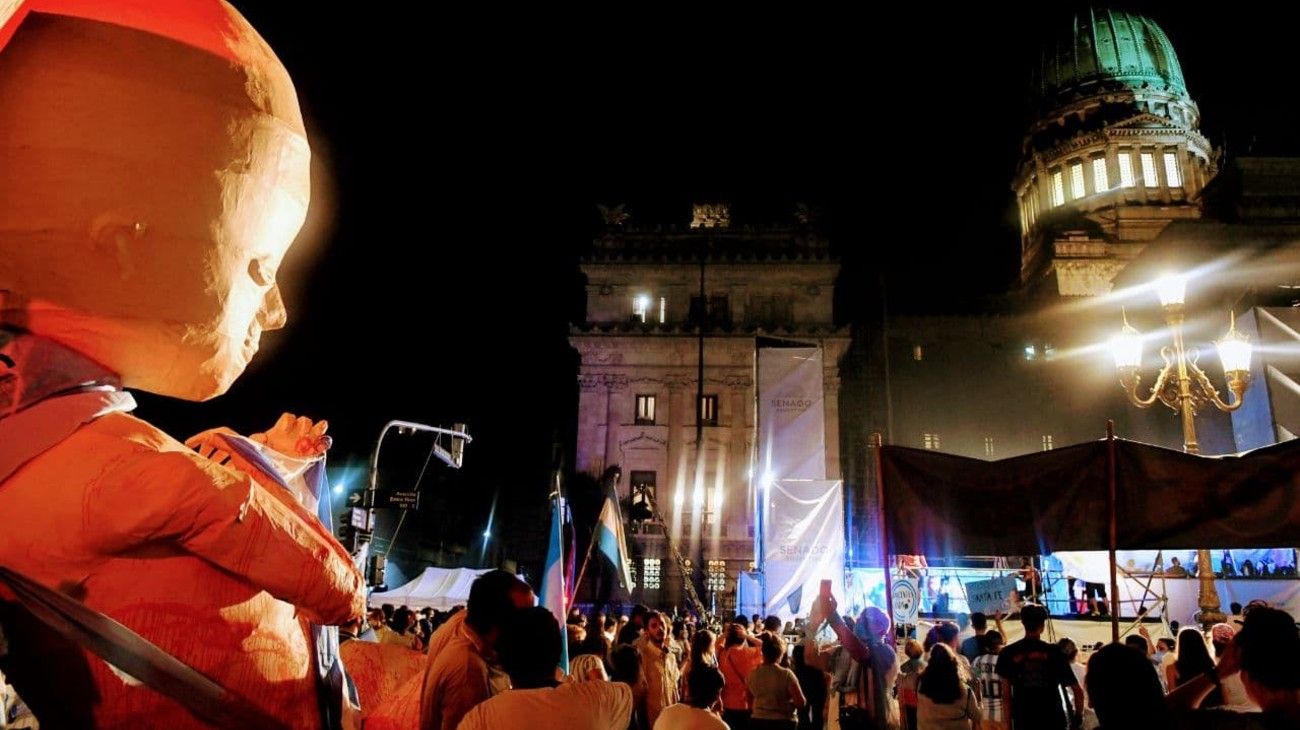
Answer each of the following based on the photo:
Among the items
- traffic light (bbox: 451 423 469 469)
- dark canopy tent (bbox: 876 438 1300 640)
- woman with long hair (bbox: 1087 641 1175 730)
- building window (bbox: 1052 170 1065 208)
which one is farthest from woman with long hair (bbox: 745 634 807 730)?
building window (bbox: 1052 170 1065 208)

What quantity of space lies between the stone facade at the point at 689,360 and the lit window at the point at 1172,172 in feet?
96.9

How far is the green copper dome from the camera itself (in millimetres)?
57438

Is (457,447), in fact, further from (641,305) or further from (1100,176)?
(1100,176)

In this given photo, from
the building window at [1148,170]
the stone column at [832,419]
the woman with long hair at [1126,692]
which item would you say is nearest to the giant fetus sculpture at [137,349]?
the woman with long hair at [1126,692]

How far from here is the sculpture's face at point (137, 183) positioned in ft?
7.70

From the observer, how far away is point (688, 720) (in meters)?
5.14

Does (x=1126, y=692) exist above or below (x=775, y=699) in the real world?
above

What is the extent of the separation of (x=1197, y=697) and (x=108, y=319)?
5.44 metres

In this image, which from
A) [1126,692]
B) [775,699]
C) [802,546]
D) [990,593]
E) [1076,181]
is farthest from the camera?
[1076,181]

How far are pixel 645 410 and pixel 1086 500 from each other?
34465 mm

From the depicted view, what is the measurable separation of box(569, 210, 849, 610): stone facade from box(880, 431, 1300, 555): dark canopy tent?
29.8m

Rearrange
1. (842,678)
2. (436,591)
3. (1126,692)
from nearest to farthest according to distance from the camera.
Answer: (1126,692), (842,678), (436,591)

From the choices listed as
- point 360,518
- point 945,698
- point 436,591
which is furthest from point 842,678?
point 436,591

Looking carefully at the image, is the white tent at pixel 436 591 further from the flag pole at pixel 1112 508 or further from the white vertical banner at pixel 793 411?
the flag pole at pixel 1112 508
